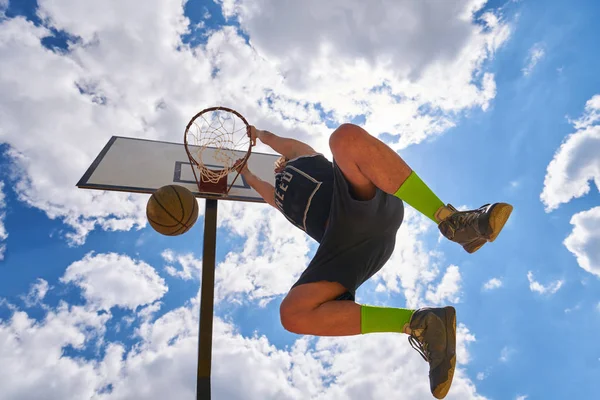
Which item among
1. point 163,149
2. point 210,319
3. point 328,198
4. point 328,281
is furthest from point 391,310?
point 163,149

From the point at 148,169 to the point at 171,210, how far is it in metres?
1.30

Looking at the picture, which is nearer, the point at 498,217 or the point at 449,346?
the point at 498,217

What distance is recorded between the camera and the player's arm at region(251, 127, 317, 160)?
394 cm

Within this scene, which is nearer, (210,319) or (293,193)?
(293,193)

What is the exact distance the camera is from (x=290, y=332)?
2.85 meters

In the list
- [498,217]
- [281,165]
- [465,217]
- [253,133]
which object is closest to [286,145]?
[281,165]

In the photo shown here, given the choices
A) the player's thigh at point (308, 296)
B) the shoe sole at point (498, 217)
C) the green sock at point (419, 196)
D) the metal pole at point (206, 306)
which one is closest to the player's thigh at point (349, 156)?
the green sock at point (419, 196)

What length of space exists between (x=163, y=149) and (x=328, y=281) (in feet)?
10.8

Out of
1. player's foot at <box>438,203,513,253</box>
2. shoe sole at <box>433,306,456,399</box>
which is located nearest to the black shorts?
player's foot at <box>438,203,513,253</box>

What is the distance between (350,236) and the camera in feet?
9.45

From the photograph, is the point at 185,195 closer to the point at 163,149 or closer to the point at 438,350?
the point at 163,149

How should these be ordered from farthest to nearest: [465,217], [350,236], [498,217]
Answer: [350,236] → [465,217] → [498,217]

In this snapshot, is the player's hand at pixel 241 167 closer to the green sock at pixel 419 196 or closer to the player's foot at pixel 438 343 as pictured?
the green sock at pixel 419 196

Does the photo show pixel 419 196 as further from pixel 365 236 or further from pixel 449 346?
pixel 449 346
